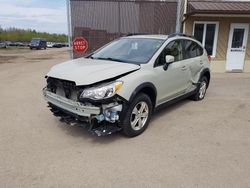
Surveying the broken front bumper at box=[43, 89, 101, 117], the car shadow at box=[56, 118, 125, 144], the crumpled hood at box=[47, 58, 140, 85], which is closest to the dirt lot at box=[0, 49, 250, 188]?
the car shadow at box=[56, 118, 125, 144]

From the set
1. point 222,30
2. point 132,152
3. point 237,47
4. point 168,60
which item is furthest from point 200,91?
point 237,47

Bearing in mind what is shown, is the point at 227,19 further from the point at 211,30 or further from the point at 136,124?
the point at 136,124

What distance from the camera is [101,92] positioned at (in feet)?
11.6

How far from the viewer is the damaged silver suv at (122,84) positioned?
3578mm

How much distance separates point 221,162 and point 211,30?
918 cm

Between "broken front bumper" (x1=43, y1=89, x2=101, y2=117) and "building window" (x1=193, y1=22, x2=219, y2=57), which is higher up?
"building window" (x1=193, y1=22, x2=219, y2=57)

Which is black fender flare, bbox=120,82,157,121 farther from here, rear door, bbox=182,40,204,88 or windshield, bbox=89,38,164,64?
rear door, bbox=182,40,204,88

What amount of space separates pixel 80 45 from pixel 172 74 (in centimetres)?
563

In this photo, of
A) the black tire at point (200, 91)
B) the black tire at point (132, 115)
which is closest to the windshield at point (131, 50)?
the black tire at point (132, 115)

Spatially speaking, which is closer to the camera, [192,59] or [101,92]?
[101,92]

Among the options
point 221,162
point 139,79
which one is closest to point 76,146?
point 139,79

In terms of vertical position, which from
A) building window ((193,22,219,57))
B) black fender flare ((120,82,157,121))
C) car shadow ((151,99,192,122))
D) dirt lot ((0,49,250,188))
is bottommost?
dirt lot ((0,49,250,188))

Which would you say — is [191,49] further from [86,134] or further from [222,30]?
[222,30]

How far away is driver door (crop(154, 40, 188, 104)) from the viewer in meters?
4.46
